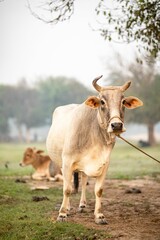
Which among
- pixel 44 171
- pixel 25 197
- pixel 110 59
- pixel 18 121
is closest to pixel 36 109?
pixel 18 121

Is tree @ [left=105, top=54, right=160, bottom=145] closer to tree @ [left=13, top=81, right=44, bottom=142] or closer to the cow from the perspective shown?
tree @ [left=13, top=81, right=44, bottom=142]

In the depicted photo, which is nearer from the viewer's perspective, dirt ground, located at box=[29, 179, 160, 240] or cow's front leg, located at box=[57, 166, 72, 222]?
dirt ground, located at box=[29, 179, 160, 240]

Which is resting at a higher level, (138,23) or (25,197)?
(138,23)

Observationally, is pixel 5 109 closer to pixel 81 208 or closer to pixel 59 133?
pixel 59 133

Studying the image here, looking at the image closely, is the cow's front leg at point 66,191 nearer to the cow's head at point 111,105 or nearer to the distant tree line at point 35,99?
the cow's head at point 111,105

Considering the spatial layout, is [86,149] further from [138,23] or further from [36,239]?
[138,23]

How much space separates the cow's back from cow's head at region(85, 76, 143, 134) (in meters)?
1.35

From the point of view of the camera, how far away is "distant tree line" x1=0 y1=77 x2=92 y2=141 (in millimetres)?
74062

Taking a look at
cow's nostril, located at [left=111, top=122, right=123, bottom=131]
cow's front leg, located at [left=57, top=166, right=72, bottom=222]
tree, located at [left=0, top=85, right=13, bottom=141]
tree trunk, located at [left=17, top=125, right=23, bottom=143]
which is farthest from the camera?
tree trunk, located at [left=17, top=125, right=23, bottom=143]

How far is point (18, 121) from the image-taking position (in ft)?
241

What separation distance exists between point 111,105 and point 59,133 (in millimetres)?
2175

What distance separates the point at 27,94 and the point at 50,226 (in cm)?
7405

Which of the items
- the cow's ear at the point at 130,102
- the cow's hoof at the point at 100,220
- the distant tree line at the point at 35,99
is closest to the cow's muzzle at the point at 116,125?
the cow's ear at the point at 130,102

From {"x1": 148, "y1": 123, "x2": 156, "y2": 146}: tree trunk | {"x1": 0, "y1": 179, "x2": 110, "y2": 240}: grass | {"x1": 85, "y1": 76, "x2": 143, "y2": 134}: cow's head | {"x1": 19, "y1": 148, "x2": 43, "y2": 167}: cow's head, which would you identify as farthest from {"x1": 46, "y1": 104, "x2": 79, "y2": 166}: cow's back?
{"x1": 148, "y1": 123, "x2": 156, "y2": 146}: tree trunk
